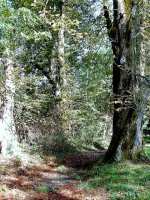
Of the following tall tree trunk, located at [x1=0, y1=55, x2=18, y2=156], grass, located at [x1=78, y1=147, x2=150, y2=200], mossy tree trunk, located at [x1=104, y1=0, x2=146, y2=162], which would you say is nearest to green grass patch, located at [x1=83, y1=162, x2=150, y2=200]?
grass, located at [x1=78, y1=147, x2=150, y2=200]

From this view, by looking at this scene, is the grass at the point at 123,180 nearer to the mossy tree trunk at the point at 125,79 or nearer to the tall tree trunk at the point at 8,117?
the mossy tree trunk at the point at 125,79

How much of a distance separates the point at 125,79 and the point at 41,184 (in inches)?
218

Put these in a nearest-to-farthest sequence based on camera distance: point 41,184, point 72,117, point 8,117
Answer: point 41,184
point 8,117
point 72,117

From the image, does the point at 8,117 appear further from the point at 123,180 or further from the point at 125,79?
the point at 123,180

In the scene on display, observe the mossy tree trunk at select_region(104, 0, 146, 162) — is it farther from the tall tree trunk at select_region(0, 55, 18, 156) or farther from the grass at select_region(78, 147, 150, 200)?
the tall tree trunk at select_region(0, 55, 18, 156)

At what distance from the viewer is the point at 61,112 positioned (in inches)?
757

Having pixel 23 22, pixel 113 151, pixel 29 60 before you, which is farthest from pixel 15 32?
pixel 29 60

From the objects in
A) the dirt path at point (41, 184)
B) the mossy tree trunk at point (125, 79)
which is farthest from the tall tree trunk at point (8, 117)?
the mossy tree trunk at point (125, 79)

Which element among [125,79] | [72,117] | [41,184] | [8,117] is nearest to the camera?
[41,184]

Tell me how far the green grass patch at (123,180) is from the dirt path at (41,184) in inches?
16.6

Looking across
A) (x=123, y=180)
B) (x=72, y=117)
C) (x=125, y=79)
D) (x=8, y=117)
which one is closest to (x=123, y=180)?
(x=123, y=180)

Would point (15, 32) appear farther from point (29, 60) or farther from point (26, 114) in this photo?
A: point (29, 60)

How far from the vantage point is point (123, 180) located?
10664 mm

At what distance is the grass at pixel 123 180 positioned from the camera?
9.13 m
